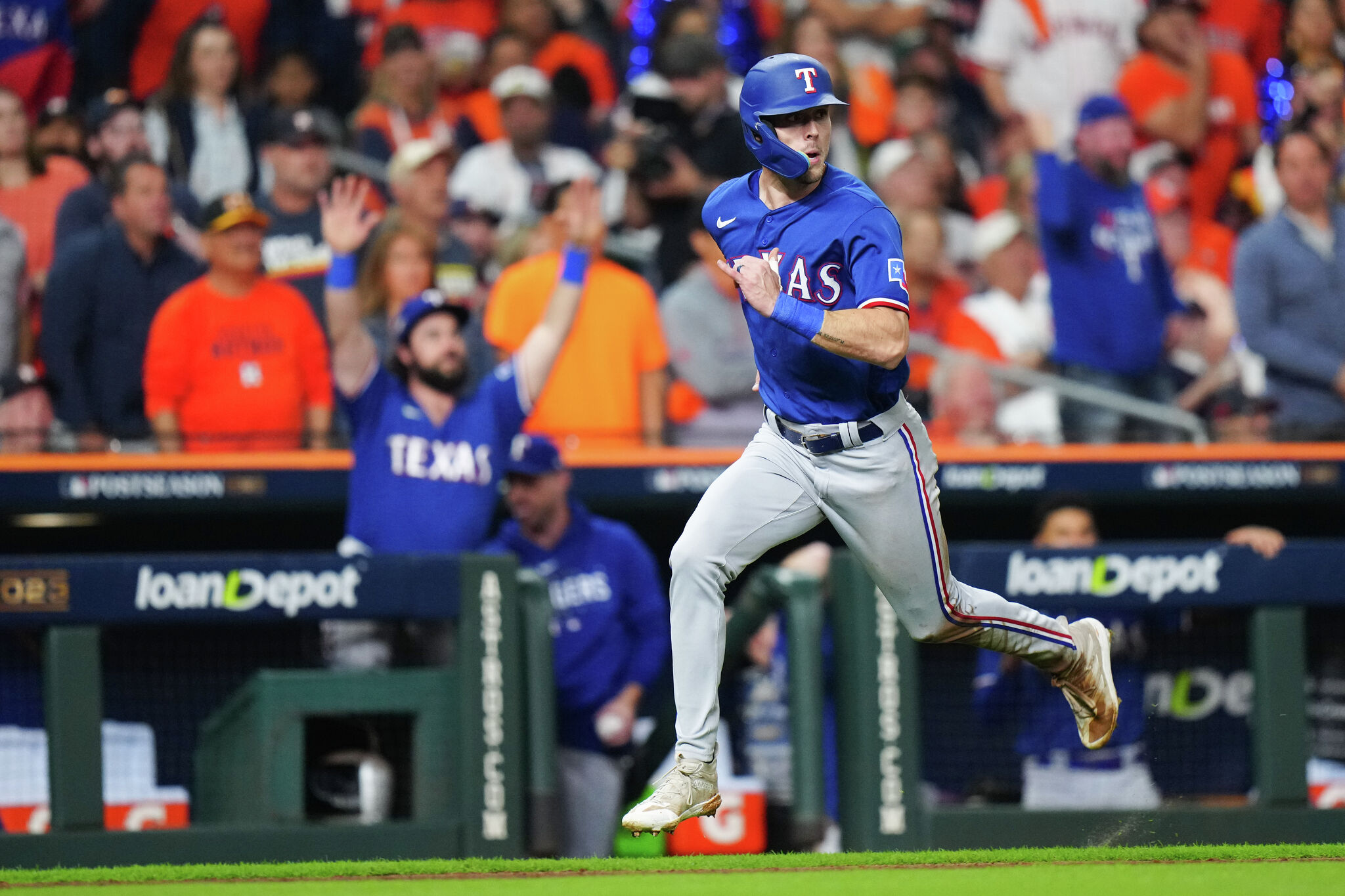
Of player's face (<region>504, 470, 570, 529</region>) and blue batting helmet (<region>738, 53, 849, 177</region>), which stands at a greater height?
blue batting helmet (<region>738, 53, 849, 177</region>)

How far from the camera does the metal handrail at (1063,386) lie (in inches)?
329

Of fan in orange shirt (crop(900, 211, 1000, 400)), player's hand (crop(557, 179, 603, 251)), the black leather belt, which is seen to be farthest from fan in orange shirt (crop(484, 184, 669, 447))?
the black leather belt

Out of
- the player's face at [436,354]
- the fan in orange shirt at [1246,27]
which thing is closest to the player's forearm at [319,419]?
the player's face at [436,354]

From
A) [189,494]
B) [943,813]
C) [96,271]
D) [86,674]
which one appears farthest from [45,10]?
[943,813]

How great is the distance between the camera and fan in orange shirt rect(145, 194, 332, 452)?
765cm

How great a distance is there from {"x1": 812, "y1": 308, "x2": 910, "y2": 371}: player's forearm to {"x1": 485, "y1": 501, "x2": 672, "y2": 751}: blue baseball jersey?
3055 millimetres

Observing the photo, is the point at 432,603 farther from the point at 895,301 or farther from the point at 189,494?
the point at 895,301

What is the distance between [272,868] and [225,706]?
1099 mm

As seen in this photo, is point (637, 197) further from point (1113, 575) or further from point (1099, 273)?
point (1113, 575)

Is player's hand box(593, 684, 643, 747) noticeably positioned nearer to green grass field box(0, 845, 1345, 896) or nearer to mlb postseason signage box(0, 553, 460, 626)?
mlb postseason signage box(0, 553, 460, 626)

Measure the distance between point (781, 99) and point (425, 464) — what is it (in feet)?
10.2

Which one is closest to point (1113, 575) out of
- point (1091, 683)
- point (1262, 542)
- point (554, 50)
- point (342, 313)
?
point (1262, 542)

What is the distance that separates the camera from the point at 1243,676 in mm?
6469

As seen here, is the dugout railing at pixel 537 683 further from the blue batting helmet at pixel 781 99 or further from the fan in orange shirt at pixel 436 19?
the fan in orange shirt at pixel 436 19
